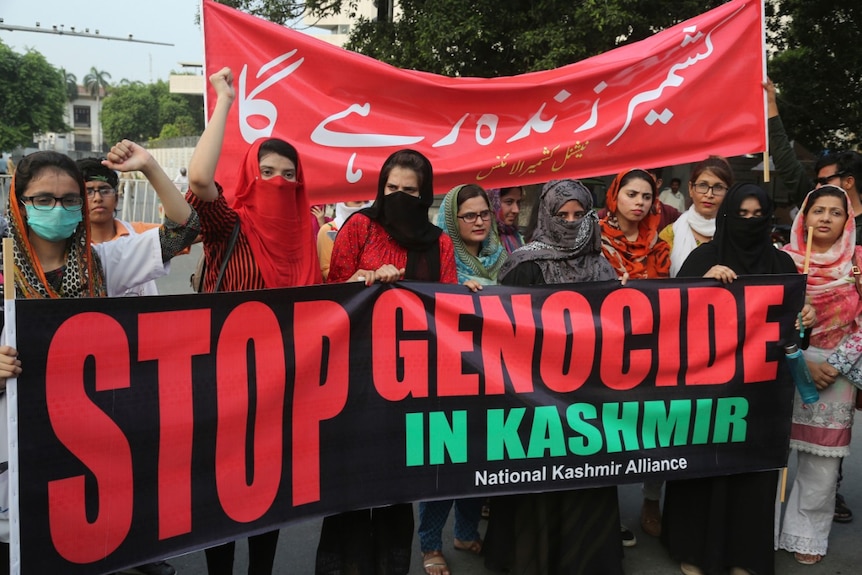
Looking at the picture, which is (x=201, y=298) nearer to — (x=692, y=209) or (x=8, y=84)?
(x=692, y=209)

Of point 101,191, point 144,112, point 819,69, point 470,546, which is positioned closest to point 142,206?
point 819,69

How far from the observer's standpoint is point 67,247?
8.38 feet

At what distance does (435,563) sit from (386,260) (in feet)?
4.30

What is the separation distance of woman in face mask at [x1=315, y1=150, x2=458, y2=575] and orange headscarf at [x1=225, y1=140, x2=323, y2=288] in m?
0.23

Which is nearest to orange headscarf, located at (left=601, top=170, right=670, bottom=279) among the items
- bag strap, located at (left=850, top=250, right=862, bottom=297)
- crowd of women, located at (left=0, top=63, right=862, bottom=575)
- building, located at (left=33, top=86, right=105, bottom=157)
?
crowd of women, located at (left=0, top=63, right=862, bottom=575)

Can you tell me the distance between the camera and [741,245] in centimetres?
346

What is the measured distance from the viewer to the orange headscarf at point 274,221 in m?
2.87

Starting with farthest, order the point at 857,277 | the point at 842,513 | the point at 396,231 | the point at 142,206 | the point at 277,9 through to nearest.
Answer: the point at 142,206 → the point at 277,9 → the point at 842,513 → the point at 857,277 → the point at 396,231

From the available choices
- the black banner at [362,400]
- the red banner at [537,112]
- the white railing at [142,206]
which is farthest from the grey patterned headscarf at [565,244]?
the white railing at [142,206]

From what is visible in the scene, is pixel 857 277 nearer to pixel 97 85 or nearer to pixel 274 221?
pixel 274 221

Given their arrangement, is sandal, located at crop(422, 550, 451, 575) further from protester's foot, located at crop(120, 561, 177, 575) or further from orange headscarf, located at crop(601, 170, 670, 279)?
orange headscarf, located at crop(601, 170, 670, 279)

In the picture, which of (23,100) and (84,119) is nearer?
(23,100)

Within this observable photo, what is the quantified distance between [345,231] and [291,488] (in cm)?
97

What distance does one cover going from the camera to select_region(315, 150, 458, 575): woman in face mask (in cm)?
306
